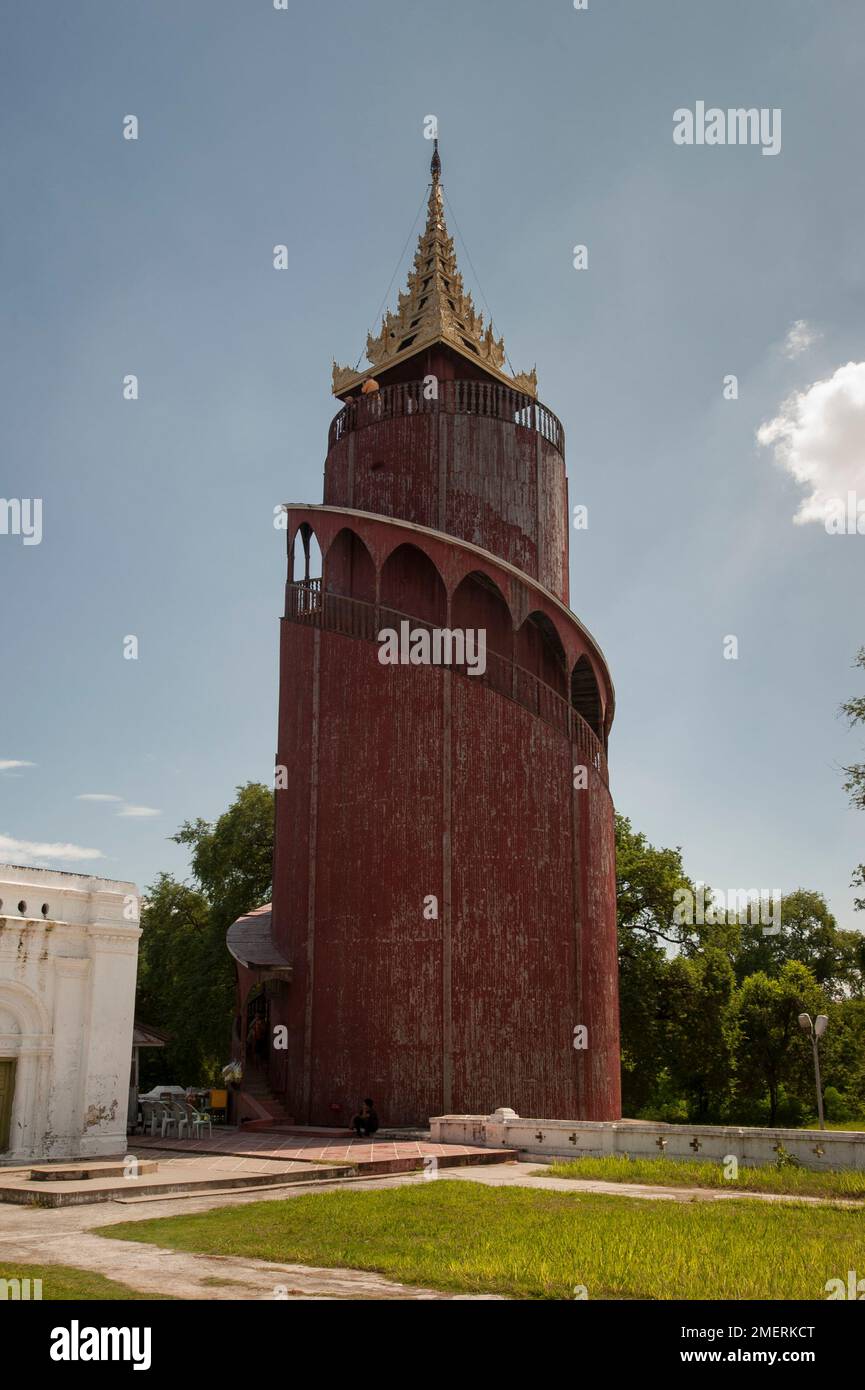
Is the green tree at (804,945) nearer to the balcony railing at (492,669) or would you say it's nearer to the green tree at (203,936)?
the green tree at (203,936)

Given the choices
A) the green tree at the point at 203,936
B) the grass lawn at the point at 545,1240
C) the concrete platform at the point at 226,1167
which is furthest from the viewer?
the green tree at the point at 203,936

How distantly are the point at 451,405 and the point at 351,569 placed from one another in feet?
14.6

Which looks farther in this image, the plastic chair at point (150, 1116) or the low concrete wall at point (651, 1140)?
the plastic chair at point (150, 1116)

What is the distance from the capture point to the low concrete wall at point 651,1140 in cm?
1388

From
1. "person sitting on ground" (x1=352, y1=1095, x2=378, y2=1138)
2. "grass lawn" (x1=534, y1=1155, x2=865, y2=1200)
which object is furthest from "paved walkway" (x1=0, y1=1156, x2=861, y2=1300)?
"person sitting on ground" (x1=352, y1=1095, x2=378, y2=1138)

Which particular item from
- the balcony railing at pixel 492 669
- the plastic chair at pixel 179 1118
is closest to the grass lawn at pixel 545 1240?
the plastic chair at pixel 179 1118

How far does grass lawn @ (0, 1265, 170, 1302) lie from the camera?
6.90 meters

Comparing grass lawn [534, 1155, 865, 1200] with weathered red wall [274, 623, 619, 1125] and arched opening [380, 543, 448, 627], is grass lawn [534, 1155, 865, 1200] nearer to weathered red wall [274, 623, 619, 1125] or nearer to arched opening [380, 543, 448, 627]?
weathered red wall [274, 623, 619, 1125]

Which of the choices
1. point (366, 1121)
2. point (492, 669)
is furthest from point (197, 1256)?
point (492, 669)

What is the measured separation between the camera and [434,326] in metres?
27.9

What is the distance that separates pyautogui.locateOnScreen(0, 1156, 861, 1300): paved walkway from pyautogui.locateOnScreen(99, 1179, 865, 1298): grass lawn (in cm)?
28

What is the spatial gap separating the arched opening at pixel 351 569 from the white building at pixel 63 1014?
9.26 metres

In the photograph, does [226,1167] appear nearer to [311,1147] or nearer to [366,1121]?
[311,1147]
